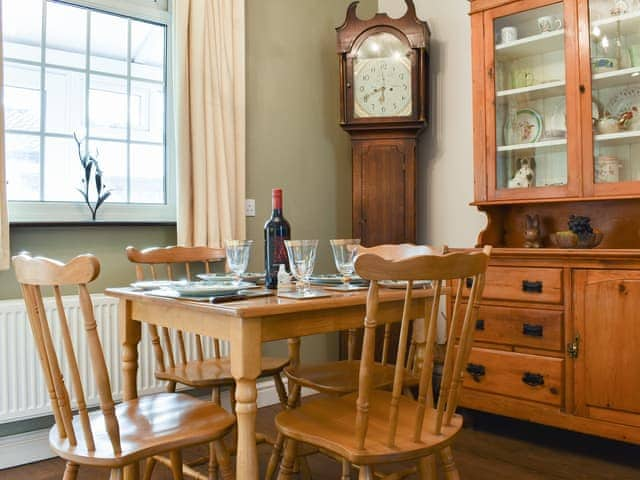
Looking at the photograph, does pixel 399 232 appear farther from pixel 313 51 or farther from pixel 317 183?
pixel 313 51

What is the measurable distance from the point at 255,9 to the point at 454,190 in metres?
1.50

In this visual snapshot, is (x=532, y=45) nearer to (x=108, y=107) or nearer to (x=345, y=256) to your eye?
(x=345, y=256)

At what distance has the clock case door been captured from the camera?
3191 millimetres

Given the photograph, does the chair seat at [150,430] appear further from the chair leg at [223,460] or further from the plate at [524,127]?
the plate at [524,127]

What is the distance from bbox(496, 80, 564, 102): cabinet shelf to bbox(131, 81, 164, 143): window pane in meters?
1.70

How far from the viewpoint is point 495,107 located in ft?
9.46

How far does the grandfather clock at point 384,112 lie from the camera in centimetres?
321

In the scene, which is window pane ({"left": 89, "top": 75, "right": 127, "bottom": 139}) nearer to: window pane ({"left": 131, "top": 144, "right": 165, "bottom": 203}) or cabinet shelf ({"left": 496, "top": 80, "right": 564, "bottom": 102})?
window pane ({"left": 131, "top": 144, "right": 165, "bottom": 203})

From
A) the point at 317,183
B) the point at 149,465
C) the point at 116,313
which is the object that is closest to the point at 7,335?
the point at 116,313

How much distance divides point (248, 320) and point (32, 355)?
1.44 meters

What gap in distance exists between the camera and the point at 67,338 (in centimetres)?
132

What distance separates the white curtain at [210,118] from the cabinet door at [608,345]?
5.45 feet

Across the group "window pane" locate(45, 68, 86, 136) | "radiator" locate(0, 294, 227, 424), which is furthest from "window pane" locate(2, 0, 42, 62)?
"radiator" locate(0, 294, 227, 424)

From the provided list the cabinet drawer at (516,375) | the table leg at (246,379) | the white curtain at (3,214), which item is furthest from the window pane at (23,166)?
the cabinet drawer at (516,375)
